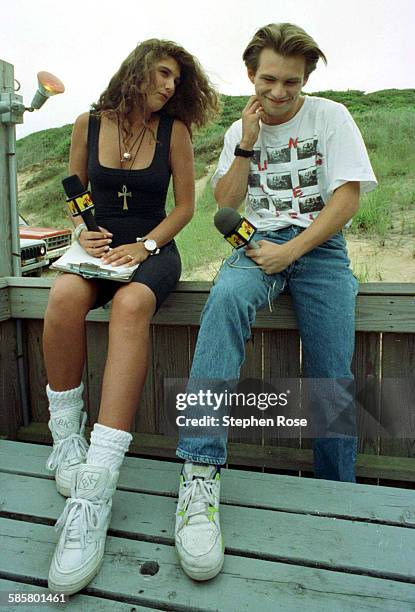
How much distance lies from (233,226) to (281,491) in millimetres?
835

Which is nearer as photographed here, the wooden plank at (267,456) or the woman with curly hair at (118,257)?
the woman with curly hair at (118,257)

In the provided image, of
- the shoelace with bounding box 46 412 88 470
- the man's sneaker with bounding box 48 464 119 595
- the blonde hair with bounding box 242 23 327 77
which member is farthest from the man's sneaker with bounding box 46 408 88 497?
the blonde hair with bounding box 242 23 327 77

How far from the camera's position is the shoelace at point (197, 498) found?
1485 millimetres

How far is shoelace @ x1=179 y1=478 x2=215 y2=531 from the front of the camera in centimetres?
149

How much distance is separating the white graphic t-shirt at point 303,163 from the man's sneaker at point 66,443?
93cm

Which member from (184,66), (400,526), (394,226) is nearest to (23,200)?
(394,226)

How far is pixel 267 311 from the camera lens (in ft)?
6.72

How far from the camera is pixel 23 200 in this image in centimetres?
1338

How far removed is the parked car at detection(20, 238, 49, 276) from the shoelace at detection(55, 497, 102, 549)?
448cm

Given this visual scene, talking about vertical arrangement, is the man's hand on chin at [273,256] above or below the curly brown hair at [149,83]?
below

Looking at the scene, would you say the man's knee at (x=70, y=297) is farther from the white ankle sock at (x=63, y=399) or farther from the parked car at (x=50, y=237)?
the parked car at (x=50, y=237)

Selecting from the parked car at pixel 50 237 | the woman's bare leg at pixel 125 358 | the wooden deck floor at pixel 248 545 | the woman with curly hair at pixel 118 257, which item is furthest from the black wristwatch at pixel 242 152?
the parked car at pixel 50 237

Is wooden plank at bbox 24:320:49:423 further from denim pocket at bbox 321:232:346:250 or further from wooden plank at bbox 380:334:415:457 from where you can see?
wooden plank at bbox 380:334:415:457

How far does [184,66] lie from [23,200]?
12193 mm
